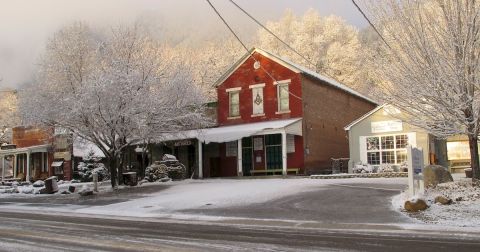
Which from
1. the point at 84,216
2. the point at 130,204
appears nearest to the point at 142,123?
the point at 130,204

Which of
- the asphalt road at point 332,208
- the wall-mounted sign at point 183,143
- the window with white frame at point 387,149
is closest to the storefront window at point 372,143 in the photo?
the window with white frame at point 387,149

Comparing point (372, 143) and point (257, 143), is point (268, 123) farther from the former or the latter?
point (372, 143)

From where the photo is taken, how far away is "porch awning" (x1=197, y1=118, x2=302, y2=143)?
97.9 ft

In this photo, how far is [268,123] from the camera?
103 ft

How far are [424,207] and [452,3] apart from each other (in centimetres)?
564

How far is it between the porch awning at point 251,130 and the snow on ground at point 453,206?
1344cm

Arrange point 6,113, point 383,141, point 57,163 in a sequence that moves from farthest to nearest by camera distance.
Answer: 1. point 6,113
2. point 57,163
3. point 383,141

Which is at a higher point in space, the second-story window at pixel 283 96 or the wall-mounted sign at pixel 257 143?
the second-story window at pixel 283 96

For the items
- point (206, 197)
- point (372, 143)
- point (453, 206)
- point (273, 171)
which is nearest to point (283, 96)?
point (273, 171)

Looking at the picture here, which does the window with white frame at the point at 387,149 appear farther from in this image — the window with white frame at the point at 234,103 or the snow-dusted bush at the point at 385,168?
the window with white frame at the point at 234,103

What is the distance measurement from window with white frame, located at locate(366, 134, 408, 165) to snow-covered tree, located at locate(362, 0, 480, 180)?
15.0m

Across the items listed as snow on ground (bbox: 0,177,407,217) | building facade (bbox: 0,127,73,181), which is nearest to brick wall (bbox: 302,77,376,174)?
snow on ground (bbox: 0,177,407,217)

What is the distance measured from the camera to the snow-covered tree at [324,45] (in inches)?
2127

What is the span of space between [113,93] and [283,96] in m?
12.0
